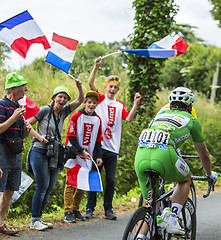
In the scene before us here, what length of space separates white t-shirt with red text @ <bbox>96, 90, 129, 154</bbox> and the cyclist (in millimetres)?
2204

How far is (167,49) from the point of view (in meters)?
7.39

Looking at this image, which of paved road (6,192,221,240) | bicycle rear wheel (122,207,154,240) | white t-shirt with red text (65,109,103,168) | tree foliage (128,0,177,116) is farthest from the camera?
tree foliage (128,0,177,116)

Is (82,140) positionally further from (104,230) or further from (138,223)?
(138,223)

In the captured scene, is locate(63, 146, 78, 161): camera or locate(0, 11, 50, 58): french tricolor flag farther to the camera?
locate(63, 146, 78, 161): camera

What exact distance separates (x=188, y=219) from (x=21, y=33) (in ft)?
11.9

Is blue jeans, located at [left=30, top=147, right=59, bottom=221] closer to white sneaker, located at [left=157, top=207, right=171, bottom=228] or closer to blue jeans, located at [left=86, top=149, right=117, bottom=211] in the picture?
blue jeans, located at [left=86, top=149, right=117, bottom=211]

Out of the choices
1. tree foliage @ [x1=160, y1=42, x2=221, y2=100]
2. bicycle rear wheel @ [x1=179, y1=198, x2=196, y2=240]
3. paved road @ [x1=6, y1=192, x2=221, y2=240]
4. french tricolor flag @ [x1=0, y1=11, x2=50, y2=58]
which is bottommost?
paved road @ [x1=6, y1=192, x2=221, y2=240]

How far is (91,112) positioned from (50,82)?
5410mm

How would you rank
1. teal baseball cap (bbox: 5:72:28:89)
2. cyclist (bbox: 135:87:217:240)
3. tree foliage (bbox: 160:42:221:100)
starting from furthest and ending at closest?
tree foliage (bbox: 160:42:221:100) < teal baseball cap (bbox: 5:72:28:89) < cyclist (bbox: 135:87:217:240)

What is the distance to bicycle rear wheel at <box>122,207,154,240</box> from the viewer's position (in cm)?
374

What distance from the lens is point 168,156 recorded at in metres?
4.13

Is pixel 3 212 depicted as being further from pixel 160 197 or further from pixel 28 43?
pixel 28 43

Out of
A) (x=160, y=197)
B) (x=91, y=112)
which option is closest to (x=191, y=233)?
(x=160, y=197)

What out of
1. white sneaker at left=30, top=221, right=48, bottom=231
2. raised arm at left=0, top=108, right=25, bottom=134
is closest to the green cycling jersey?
raised arm at left=0, top=108, right=25, bottom=134
